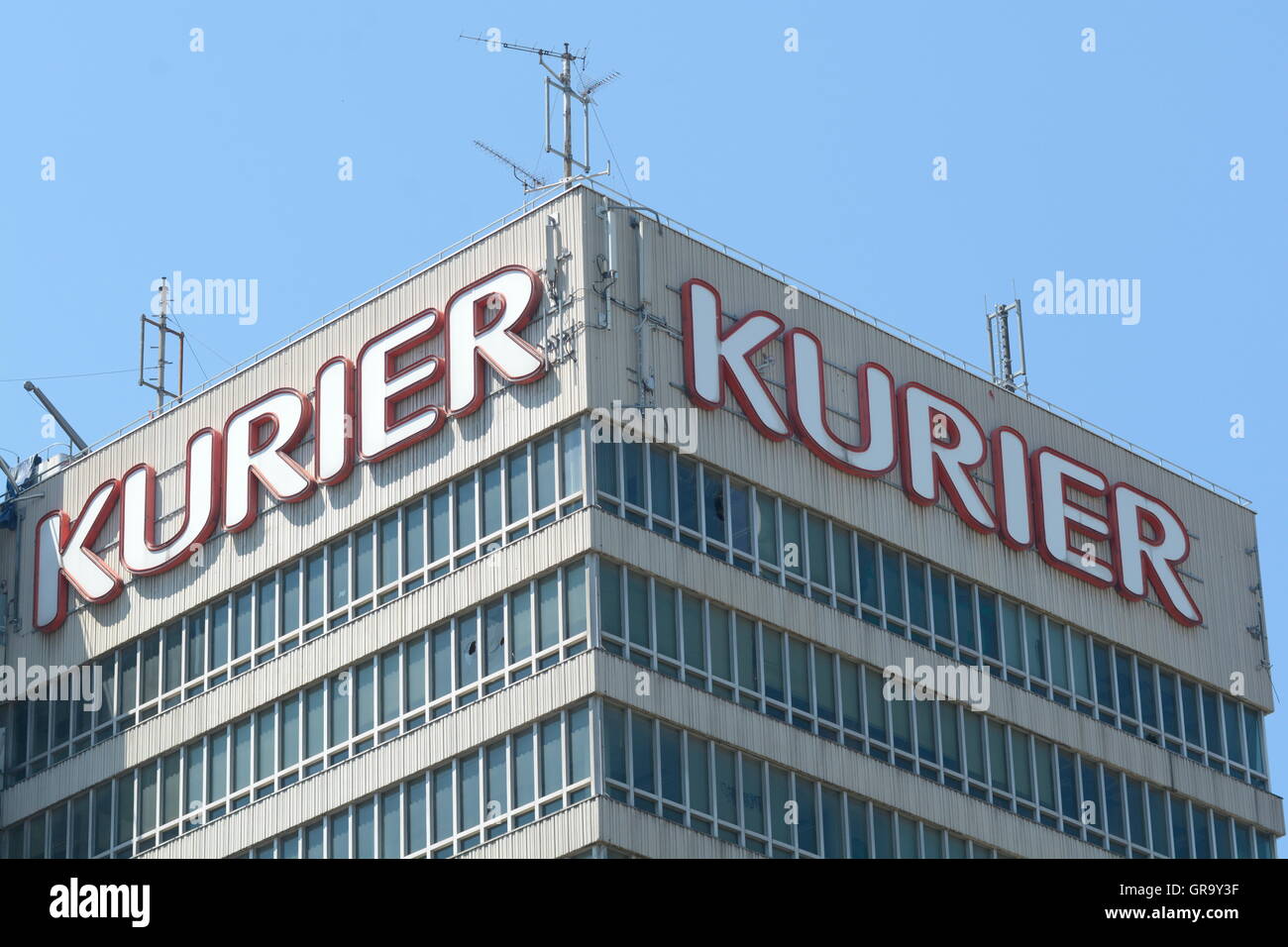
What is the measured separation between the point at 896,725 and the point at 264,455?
1844 centimetres

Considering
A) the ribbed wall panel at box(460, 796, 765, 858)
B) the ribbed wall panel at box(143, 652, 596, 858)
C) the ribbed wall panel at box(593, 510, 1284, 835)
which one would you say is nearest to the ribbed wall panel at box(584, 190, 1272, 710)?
the ribbed wall panel at box(593, 510, 1284, 835)

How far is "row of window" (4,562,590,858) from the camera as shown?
7012cm

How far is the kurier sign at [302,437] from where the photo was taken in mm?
73000

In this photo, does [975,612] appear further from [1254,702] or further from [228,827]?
[228,827]

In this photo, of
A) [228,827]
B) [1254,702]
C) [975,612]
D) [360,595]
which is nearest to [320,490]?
[360,595]

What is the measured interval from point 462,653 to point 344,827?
5.60 metres

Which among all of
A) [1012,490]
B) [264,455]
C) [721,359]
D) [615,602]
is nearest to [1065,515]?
[1012,490]

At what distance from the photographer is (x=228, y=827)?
76.3m

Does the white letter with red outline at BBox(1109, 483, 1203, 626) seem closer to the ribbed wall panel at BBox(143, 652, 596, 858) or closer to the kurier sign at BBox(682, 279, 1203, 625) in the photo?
the kurier sign at BBox(682, 279, 1203, 625)

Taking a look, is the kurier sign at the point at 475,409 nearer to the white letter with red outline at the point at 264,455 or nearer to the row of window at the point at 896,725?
the white letter with red outline at the point at 264,455

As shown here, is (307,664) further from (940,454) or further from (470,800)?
(940,454)

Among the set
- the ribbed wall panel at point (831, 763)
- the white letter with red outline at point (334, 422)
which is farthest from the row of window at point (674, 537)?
the ribbed wall panel at point (831, 763)
